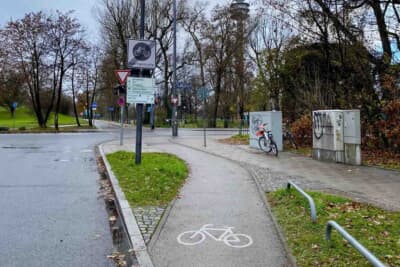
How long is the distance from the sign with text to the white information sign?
50cm

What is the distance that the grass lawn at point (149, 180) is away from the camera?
6.85 metres

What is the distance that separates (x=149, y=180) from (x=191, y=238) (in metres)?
3.67

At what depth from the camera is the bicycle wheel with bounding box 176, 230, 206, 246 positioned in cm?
469

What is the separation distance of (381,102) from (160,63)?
33.7m

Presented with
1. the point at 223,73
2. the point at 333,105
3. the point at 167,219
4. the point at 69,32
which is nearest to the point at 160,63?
the point at 223,73

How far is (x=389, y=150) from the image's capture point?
1304cm

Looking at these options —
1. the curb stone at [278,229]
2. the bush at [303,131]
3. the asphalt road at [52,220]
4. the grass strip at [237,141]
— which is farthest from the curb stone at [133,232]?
the grass strip at [237,141]

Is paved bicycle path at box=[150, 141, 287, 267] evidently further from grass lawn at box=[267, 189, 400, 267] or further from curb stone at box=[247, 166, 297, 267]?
grass lawn at box=[267, 189, 400, 267]

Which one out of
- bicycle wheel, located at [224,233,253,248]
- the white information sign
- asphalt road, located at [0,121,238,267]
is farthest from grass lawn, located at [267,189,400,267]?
the white information sign

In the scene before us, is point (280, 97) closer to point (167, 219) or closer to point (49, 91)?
point (167, 219)

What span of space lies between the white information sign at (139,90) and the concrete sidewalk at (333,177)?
3.42 meters

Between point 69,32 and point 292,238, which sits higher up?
point 69,32

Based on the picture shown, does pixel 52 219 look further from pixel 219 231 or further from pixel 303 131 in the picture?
pixel 303 131

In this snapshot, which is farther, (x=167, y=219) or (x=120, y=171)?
(x=120, y=171)
